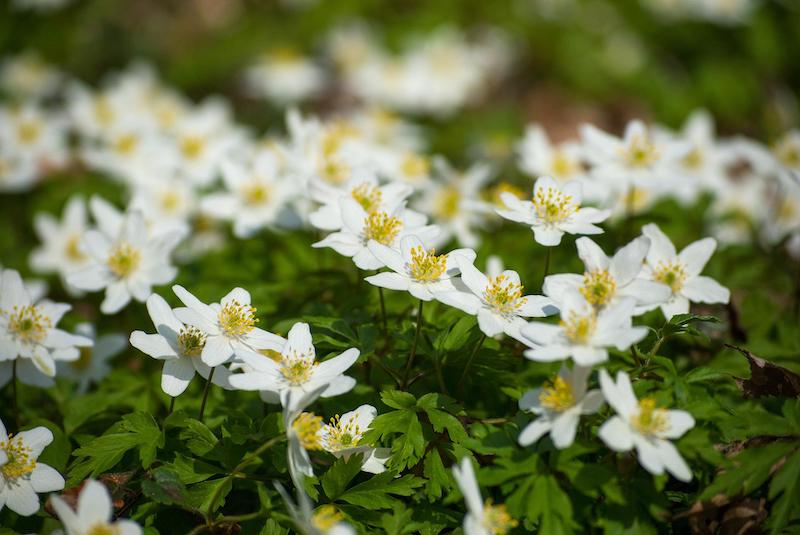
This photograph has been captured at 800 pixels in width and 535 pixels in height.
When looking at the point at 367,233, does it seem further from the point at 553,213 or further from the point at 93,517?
the point at 93,517

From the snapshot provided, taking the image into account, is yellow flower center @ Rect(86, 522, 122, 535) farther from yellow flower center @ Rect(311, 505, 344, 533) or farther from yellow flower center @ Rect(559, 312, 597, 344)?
yellow flower center @ Rect(559, 312, 597, 344)

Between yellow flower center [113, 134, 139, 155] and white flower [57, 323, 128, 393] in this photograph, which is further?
yellow flower center [113, 134, 139, 155]

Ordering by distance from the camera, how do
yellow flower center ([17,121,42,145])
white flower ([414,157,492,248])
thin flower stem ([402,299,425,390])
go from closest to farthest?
1. thin flower stem ([402,299,425,390])
2. white flower ([414,157,492,248])
3. yellow flower center ([17,121,42,145])

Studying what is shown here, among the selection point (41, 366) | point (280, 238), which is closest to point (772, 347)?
point (280, 238)

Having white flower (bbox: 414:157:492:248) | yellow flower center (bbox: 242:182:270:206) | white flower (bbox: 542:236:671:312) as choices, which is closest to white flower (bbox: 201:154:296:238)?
yellow flower center (bbox: 242:182:270:206)

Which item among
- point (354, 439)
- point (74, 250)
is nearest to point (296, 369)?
point (354, 439)

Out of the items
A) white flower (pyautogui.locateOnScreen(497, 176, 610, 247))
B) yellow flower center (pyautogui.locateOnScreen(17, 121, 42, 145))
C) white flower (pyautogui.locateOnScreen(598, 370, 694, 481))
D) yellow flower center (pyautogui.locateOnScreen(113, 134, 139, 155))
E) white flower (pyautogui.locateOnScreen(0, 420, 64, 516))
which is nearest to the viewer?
white flower (pyautogui.locateOnScreen(598, 370, 694, 481))
